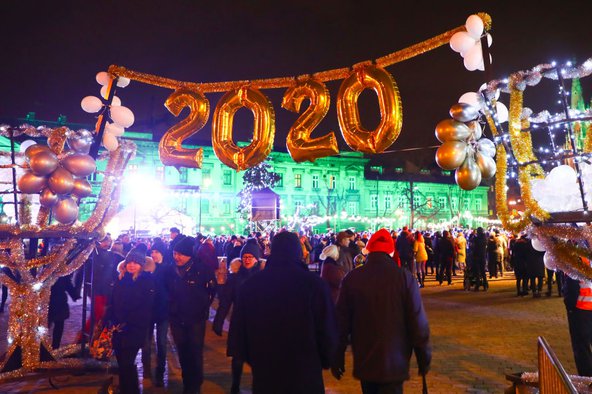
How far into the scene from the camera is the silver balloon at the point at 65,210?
5.96 meters

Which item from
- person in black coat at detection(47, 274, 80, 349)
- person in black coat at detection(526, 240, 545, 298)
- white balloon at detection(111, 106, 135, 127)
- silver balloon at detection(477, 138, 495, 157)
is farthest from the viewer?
person in black coat at detection(526, 240, 545, 298)

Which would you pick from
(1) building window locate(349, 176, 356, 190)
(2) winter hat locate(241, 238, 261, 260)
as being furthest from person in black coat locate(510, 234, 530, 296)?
(1) building window locate(349, 176, 356, 190)

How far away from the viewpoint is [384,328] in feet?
11.4

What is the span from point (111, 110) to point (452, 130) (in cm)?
512

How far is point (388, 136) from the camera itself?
4758mm

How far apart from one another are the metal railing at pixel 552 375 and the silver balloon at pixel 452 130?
2068 mm

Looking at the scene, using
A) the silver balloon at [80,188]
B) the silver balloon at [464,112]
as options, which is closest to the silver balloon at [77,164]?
the silver balloon at [80,188]

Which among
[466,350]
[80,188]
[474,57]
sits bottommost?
[466,350]

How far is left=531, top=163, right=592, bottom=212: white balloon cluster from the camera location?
12.2 feet

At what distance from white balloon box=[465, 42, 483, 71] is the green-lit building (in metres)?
44.8

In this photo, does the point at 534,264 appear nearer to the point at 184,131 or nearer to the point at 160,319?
the point at 160,319

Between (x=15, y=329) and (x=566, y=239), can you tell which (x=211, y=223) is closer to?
(x=15, y=329)

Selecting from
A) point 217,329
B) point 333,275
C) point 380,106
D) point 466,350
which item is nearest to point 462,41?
point 380,106

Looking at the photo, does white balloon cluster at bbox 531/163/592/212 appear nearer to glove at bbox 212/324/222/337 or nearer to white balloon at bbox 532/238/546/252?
white balloon at bbox 532/238/546/252
